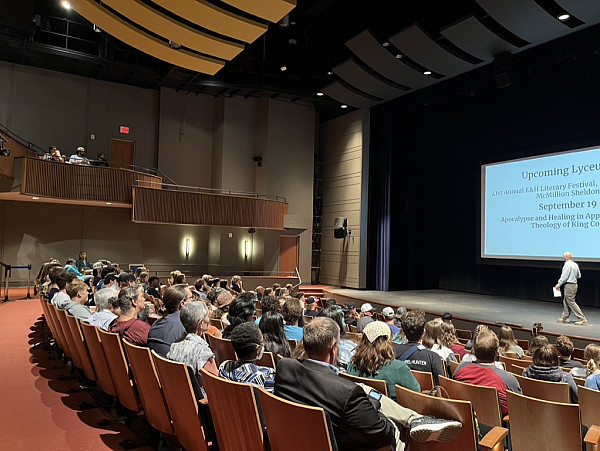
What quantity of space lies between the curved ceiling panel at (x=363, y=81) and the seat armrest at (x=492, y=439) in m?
12.0

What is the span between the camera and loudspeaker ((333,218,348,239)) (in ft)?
53.9

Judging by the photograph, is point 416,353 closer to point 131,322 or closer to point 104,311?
point 131,322

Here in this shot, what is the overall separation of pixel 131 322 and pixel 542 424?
9.92ft

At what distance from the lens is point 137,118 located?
53.9 ft

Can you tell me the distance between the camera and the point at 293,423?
1.90 meters

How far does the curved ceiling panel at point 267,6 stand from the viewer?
8.87m

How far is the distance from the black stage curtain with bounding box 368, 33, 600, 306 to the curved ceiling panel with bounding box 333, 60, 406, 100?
675 mm

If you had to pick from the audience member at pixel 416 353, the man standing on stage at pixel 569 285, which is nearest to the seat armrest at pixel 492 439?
the audience member at pixel 416 353

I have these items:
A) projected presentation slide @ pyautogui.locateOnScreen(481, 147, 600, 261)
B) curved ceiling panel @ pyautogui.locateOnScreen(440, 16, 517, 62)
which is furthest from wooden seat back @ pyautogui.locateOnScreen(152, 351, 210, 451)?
projected presentation slide @ pyautogui.locateOnScreen(481, 147, 600, 261)

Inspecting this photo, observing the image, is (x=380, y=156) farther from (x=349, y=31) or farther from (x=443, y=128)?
(x=349, y=31)

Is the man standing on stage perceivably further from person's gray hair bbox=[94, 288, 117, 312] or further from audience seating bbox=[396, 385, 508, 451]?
person's gray hair bbox=[94, 288, 117, 312]

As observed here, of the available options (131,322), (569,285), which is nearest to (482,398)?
(131,322)

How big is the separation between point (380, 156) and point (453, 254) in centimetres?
398

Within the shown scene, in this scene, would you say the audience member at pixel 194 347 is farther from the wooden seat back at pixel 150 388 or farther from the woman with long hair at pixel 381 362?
the woman with long hair at pixel 381 362
